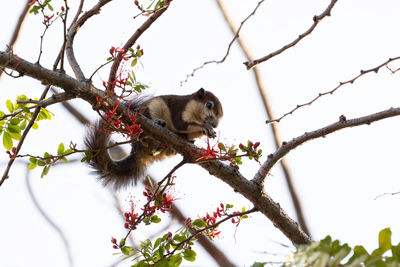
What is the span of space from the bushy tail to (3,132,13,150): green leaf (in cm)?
92

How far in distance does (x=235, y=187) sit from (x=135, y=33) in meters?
1.21

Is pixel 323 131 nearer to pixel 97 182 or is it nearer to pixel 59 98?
pixel 59 98

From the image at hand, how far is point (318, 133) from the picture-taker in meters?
2.46

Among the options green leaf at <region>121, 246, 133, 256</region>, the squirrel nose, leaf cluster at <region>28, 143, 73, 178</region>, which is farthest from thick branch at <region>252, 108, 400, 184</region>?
the squirrel nose

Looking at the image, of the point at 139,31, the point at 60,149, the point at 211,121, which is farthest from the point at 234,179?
the point at 211,121

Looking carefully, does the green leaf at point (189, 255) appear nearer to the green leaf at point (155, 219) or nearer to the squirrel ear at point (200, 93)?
the green leaf at point (155, 219)

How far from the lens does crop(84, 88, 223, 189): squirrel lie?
362 centimetres

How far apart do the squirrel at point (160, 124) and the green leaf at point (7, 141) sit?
0.82 meters

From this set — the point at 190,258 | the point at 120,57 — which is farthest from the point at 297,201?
the point at 120,57

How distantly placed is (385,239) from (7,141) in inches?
81.5

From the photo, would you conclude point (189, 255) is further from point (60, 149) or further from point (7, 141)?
point (7, 141)

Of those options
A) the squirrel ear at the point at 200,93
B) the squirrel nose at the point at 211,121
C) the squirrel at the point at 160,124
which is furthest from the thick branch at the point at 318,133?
the squirrel ear at the point at 200,93

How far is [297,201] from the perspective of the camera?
521 cm

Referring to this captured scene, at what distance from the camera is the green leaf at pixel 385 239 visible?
1.53 meters
